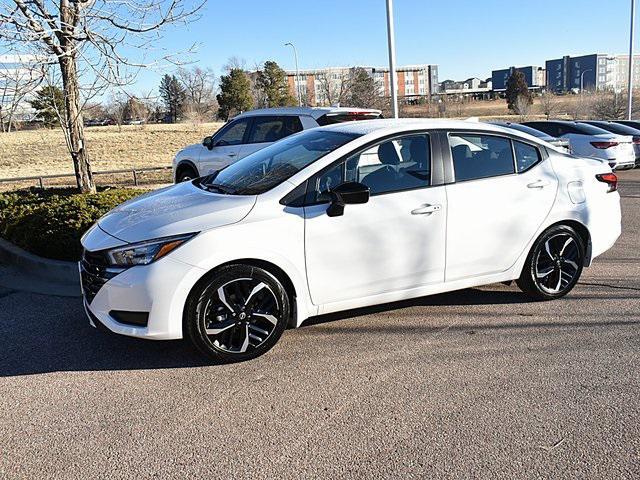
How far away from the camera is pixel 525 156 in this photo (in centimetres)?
506

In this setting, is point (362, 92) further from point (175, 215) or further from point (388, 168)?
point (175, 215)

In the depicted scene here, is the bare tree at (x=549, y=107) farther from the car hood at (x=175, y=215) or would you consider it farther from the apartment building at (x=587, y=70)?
the apartment building at (x=587, y=70)

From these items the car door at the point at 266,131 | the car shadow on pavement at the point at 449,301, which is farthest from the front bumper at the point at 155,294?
the car door at the point at 266,131

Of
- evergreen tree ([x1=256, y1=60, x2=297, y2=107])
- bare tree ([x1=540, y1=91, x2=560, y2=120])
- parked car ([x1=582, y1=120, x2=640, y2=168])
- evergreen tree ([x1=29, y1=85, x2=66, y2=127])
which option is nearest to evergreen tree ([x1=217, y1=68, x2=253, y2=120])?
evergreen tree ([x1=256, y1=60, x2=297, y2=107])

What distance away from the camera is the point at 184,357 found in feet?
13.7

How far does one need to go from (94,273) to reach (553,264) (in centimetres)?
372

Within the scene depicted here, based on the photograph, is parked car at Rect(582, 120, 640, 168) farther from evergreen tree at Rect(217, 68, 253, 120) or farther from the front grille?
evergreen tree at Rect(217, 68, 253, 120)

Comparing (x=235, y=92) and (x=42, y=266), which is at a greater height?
(x=235, y=92)

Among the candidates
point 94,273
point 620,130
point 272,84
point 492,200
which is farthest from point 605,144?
point 272,84

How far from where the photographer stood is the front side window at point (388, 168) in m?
4.35

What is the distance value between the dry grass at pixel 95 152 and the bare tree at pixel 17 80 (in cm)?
1568

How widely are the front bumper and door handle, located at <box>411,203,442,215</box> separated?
5.44 feet

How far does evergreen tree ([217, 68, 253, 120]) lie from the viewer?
185 feet

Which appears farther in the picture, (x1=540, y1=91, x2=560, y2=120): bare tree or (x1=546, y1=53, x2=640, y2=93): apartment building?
(x1=546, y1=53, x2=640, y2=93): apartment building
